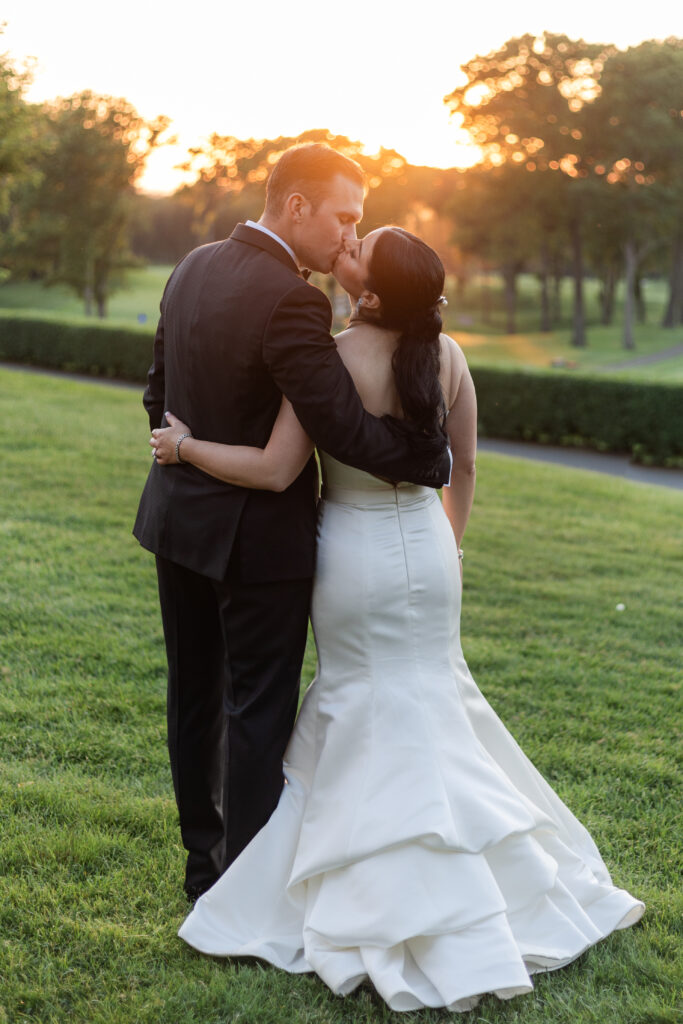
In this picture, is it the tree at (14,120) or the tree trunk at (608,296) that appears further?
the tree trunk at (608,296)

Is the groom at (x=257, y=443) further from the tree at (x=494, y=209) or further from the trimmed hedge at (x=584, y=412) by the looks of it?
the tree at (x=494, y=209)

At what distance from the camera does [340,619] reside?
9.50ft

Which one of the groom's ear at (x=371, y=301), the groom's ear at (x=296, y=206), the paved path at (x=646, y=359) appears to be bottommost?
the paved path at (x=646, y=359)

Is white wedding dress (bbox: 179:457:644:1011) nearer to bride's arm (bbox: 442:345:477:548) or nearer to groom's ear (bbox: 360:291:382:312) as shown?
bride's arm (bbox: 442:345:477:548)

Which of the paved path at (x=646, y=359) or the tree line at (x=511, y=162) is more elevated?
the tree line at (x=511, y=162)

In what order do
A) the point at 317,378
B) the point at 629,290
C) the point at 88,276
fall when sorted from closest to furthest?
the point at 317,378
the point at 88,276
the point at 629,290

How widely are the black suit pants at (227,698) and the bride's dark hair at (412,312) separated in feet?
2.17

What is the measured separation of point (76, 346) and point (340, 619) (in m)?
20.8

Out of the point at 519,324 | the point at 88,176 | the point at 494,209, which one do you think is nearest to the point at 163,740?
the point at 88,176

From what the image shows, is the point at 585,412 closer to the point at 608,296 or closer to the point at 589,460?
the point at 589,460

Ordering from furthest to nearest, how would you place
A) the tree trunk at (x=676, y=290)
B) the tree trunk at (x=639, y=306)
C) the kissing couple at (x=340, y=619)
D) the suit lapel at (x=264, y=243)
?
the tree trunk at (x=639, y=306), the tree trunk at (x=676, y=290), the suit lapel at (x=264, y=243), the kissing couple at (x=340, y=619)

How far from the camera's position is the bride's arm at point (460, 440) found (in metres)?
2.95

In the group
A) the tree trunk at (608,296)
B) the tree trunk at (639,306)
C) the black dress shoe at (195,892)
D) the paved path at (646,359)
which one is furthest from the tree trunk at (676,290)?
the black dress shoe at (195,892)

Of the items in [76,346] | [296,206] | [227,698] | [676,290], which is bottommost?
[227,698]
